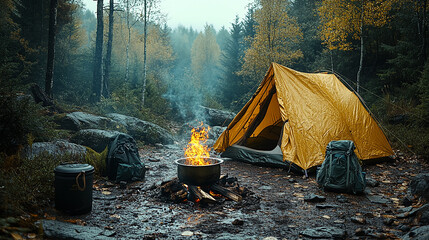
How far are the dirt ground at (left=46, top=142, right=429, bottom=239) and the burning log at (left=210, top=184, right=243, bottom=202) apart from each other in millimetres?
114

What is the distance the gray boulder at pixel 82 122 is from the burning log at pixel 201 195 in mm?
6561

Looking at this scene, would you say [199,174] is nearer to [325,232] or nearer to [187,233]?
[187,233]

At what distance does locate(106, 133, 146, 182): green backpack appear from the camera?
5738mm

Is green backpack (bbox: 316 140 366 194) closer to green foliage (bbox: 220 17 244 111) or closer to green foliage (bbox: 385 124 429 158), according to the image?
green foliage (bbox: 385 124 429 158)

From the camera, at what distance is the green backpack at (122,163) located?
574cm

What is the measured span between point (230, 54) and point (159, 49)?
8.73m

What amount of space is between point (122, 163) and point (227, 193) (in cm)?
246

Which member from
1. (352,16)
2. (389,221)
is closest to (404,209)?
(389,221)

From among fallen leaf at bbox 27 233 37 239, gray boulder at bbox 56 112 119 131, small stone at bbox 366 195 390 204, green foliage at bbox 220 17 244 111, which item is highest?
green foliage at bbox 220 17 244 111

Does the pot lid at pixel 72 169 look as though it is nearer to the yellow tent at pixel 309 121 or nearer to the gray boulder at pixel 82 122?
the yellow tent at pixel 309 121

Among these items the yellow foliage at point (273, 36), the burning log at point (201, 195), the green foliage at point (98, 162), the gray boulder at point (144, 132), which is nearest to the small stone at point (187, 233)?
the burning log at point (201, 195)

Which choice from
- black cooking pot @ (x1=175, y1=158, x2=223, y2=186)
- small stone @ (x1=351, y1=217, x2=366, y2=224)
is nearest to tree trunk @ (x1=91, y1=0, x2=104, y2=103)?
black cooking pot @ (x1=175, y1=158, x2=223, y2=186)

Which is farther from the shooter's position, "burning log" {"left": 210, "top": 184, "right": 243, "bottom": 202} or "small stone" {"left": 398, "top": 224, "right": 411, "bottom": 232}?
"burning log" {"left": 210, "top": 184, "right": 243, "bottom": 202}

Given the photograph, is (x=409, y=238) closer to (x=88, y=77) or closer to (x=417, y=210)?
(x=417, y=210)
